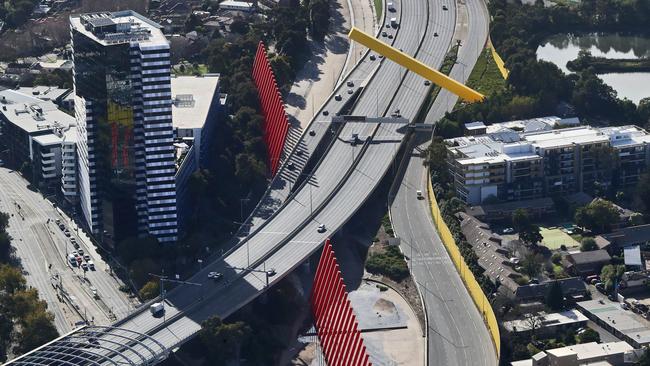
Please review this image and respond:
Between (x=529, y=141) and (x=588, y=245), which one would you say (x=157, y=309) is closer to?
(x=588, y=245)

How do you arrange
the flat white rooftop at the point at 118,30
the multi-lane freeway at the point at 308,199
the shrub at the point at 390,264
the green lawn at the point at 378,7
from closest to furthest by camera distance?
1. the multi-lane freeway at the point at 308,199
2. the flat white rooftop at the point at 118,30
3. the shrub at the point at 390,264
4. the green lawn at the point at 378,7

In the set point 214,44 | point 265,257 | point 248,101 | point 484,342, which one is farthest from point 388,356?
point 214,44

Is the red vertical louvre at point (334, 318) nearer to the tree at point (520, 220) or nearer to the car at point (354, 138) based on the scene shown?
the tree at point (520, 220)

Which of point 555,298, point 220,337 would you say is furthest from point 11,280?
point 555,298

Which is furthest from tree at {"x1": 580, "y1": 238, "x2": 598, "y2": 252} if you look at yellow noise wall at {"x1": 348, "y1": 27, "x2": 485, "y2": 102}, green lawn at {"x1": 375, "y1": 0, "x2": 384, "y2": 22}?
green lawn at {"x1": 375, "y1": 0, "x2": 384, "y2": 22}

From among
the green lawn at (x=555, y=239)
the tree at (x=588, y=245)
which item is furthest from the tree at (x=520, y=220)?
the tree at (x=588, y=245)

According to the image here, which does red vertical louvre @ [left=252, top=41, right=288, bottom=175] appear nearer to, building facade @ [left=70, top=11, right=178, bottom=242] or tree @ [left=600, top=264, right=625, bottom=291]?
building facade @ [left=70, top=11, right=178, bottom=242]
